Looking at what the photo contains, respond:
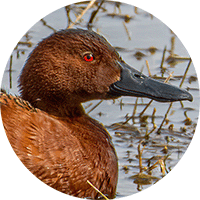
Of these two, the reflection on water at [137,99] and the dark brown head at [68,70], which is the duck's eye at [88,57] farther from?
the reflection on water at [137,99]

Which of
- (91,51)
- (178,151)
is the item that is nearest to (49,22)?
(91,51)

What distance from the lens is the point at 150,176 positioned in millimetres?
4707

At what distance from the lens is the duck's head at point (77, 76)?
13.9 ft

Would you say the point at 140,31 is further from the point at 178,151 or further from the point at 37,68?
the point at 37,68

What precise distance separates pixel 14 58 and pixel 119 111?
145cm

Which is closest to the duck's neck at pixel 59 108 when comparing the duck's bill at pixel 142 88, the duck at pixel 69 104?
the duck at pixel 69 104

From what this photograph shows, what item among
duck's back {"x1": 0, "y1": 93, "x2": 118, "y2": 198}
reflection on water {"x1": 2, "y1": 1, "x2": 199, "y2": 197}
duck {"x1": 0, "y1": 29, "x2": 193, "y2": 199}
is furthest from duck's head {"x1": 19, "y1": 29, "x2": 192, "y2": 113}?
reflection on water {"x1": 2, "y1": 1, "x2": 199, "y2": 197}

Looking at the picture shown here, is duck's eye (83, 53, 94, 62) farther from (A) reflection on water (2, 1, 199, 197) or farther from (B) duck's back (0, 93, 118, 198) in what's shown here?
(A) reflection on water (2, 1, 199, 197)

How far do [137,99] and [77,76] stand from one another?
1.52 metres

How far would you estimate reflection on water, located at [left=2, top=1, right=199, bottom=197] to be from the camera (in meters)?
4.93

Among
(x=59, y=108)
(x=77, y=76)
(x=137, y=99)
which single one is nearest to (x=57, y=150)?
(x=59, y=108)

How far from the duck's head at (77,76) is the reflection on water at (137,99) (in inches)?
26.5

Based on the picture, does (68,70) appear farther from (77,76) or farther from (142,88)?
(142,88)

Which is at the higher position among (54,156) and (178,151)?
(54,156)
